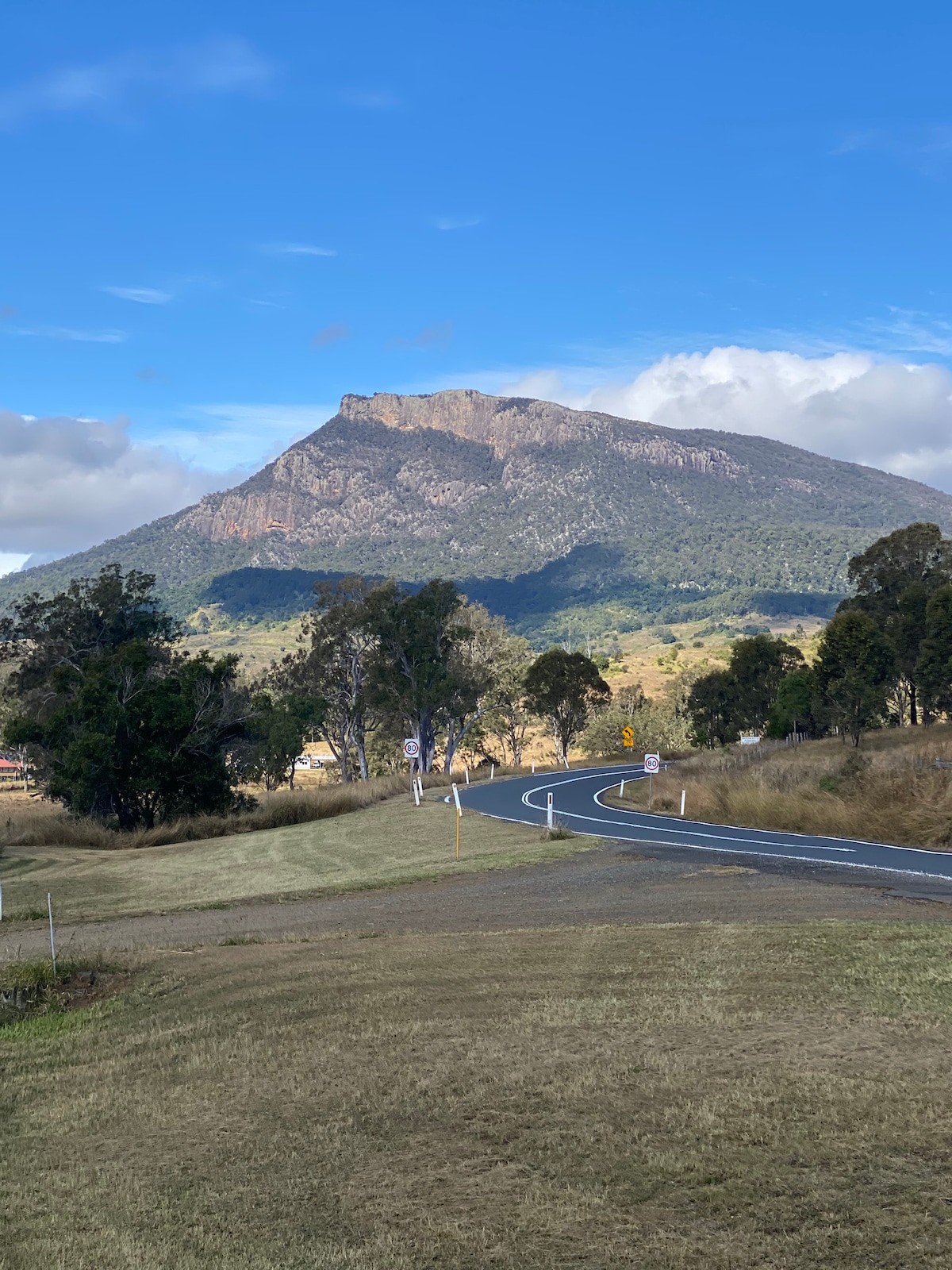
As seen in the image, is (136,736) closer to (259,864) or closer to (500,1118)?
(259,864)

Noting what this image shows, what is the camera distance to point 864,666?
6606cm

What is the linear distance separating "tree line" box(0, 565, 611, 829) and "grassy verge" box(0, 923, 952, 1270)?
29492mm

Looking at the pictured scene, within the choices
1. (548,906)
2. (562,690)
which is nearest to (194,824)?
(548,906)

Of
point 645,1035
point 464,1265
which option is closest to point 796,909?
point 645,1035

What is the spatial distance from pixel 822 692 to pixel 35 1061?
6548 cm

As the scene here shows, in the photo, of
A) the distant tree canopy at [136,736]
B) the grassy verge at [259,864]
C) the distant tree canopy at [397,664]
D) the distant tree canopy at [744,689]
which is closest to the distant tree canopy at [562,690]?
the distant tree canopy at [397,664]

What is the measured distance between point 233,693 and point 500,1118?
36584 mm

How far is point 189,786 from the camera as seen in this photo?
40.1 m

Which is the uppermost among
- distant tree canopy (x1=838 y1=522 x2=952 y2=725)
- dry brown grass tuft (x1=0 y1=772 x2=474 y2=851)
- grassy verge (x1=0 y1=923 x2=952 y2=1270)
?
distant tree canopy (x1=838 y1=522 x2=952 y2=725)

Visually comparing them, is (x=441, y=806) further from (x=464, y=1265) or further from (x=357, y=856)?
(x=464, y=1265)

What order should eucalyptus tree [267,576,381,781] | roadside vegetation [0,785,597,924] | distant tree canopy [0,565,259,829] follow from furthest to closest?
eucalyptus tree [267,576,381,781] < distant tree canopy [0,565,259,829] < roadside vegetation [0,785,597,924]

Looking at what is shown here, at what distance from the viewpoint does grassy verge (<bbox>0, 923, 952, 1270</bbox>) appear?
16.3 ft

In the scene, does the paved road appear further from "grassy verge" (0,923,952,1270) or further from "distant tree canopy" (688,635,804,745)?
"distant tree canopy" (688,635,804,745)

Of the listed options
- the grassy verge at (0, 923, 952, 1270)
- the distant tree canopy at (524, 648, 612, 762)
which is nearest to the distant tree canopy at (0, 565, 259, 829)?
the grassy verge at (0, 923, 952, 1270)
